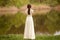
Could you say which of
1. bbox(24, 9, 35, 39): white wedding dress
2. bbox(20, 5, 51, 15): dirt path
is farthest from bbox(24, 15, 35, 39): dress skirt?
bbox(20, 5, 51, 15): dirt path

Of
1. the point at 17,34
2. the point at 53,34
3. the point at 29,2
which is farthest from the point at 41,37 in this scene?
the point at 29,2

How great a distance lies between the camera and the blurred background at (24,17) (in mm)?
2051

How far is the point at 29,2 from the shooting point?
2.07 m

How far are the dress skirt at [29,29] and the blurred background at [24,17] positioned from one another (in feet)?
0.11

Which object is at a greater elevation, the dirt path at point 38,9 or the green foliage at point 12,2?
the green foliage at point 12,2

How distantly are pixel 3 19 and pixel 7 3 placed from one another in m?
0.18

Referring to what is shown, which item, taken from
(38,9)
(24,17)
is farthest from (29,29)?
(38,9)

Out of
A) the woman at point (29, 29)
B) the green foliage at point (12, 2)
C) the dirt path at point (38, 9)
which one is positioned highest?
the green foliage at point (12, 2)

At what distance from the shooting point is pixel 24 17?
2.05m

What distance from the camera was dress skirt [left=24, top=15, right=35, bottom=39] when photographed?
2.03m

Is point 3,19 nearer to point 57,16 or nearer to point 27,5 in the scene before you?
point 27,5

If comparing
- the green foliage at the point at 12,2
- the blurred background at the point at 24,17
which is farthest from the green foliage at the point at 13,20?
the green foliage at the point at 12,2

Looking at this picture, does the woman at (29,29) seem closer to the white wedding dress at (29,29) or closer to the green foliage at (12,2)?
the white wedding dress at (29,29)

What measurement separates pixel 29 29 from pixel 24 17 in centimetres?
15
